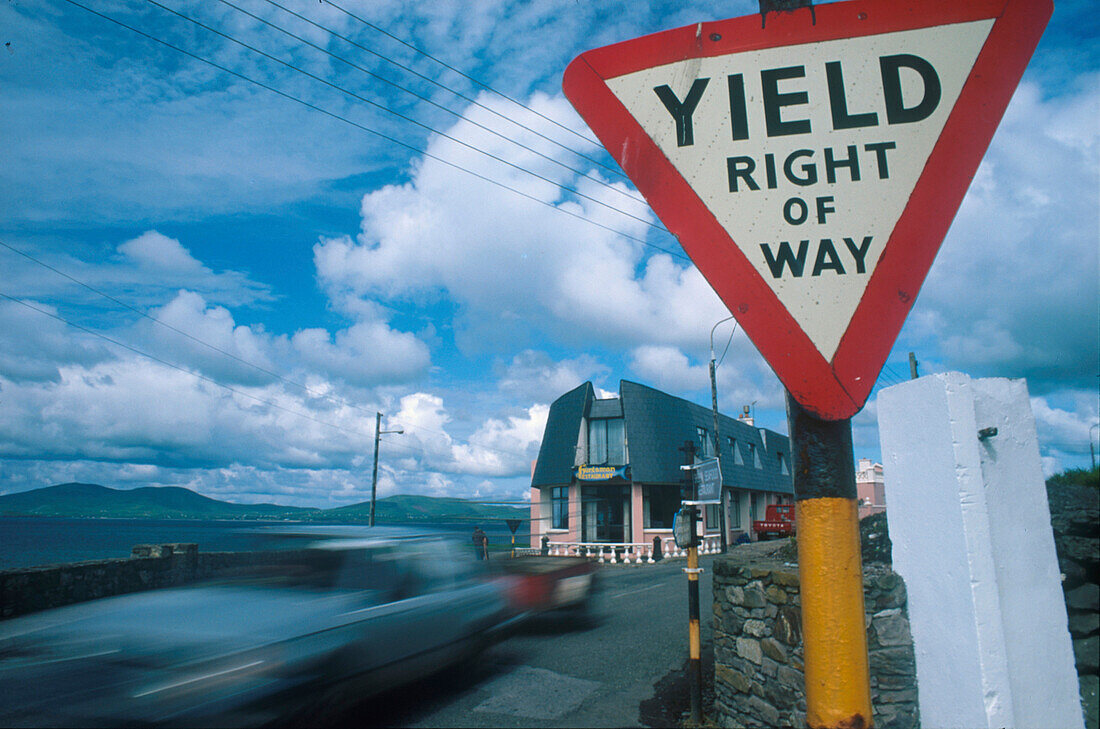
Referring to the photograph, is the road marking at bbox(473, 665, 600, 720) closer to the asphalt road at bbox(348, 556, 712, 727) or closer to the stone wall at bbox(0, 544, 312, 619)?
the asphalt road at bbox(348, 556, 712, 727)

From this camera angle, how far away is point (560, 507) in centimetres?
2983

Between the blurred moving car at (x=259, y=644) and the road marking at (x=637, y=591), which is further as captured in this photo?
the road marking at (x=637, y=591)

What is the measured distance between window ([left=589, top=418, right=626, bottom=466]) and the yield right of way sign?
2768 centimetres

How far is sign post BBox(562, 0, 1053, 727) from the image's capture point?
1.10 metres

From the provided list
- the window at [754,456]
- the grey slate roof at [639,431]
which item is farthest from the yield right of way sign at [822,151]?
the window at [754,456]

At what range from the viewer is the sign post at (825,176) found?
1.10 metres

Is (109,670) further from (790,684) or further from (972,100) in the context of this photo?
(972,100)

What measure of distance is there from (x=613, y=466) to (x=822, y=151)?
27.3 meters

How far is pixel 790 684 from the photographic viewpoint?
456cm

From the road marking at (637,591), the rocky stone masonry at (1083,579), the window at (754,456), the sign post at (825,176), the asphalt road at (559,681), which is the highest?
the window at (754,456)

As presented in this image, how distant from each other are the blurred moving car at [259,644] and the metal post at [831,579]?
5.71 metres

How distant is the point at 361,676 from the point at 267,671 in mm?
1070

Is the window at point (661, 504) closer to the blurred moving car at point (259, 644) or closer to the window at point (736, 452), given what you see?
the window at point (736, 452)

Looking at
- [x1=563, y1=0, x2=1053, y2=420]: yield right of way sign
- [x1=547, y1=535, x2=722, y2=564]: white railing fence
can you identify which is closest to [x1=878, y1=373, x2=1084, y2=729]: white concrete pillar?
[x1=563, y1=0, x2=1053, y2=420]: yield right of way sign
